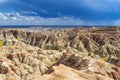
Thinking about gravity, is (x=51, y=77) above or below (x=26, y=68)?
above

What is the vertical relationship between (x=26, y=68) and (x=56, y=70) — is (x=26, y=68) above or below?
below

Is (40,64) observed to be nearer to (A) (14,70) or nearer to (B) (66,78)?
(A) (14,70)

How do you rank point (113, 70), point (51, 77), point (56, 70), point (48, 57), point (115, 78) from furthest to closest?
point (48, 57) → point (113, 70) → point (115, 78) → point (56, 70) → point (51, 77)

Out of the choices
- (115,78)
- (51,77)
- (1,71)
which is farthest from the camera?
(1,71)

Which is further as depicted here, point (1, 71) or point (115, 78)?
point (1, 71)

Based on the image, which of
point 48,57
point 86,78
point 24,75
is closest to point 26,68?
point 24,75

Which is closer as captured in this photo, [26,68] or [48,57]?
[26,68]

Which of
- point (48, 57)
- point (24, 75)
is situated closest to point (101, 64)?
point (24, 75)

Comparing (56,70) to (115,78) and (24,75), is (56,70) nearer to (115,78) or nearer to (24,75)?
(115,78)

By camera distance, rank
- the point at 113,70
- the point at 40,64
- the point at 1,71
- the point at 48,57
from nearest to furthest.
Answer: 1. the point at 113,70
2. the point at 1,71
3. the point at 40,64
4. the point at 48,57
